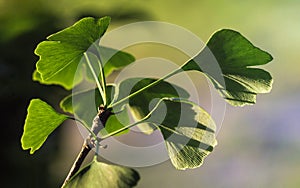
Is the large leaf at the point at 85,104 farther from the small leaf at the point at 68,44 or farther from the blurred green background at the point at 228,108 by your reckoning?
the blurred green background at the point at 228,108

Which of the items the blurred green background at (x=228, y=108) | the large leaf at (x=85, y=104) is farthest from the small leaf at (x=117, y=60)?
the blurred green background at (x=228, y=108)

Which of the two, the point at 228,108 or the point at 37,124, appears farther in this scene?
the point at 228,108

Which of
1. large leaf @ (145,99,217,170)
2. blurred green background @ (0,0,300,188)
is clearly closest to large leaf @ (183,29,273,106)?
large leaf @ (145,99,217,170)

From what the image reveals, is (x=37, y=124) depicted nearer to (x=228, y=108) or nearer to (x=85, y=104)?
(x=85, y=104)

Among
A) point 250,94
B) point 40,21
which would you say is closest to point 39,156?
point 40,21

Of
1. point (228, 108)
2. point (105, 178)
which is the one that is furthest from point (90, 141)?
point (228, 108)

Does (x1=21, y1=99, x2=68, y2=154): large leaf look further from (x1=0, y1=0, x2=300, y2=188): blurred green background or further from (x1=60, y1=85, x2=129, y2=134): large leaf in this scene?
(x1=0, y1=0, x2=300, y2=188): blurred green background
